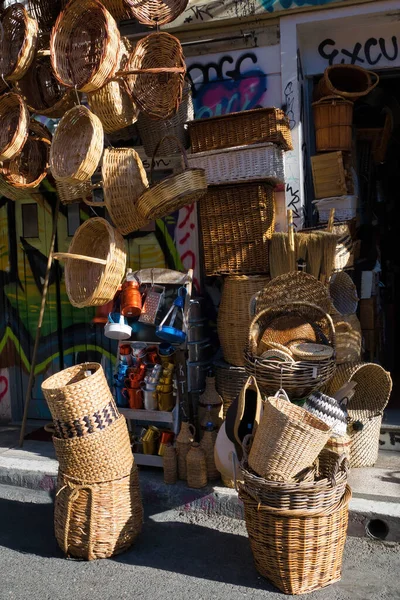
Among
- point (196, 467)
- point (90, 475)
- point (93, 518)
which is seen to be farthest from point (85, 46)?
point (93, 518)

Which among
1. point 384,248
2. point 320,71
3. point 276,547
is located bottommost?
point 276,547

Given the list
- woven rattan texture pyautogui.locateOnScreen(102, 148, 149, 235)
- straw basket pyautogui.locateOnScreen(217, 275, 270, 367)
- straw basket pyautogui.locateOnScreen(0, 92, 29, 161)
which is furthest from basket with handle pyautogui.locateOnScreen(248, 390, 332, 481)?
straw basket pyautogui.locateOnScreen(0, 92, 29, 161)

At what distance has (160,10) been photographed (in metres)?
4.98

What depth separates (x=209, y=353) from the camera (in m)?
5.49

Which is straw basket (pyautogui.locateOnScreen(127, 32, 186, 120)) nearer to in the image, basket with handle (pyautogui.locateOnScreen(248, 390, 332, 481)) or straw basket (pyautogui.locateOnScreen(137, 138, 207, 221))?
straw basket (pyautogui.locateOnScreen(137, 138, 207, 221))

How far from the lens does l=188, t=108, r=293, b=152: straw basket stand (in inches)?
193

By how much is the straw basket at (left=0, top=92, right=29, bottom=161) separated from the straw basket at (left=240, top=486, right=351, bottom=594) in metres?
3.15

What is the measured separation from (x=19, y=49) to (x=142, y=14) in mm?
1052

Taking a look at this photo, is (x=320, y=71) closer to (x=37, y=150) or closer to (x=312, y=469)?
(x=37, y=150)

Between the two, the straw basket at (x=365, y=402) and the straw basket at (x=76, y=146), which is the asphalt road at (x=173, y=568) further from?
the straw basket at (x=76, y=146)

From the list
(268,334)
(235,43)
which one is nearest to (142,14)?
(235,43)

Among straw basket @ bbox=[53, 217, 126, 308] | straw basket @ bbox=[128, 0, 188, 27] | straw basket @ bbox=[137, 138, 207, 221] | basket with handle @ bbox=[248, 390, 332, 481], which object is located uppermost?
straw basket @ bbox=[128, 0, 188, 27]

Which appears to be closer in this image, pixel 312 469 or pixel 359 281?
pixel 312 469

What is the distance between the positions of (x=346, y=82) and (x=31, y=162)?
2.96 meters
